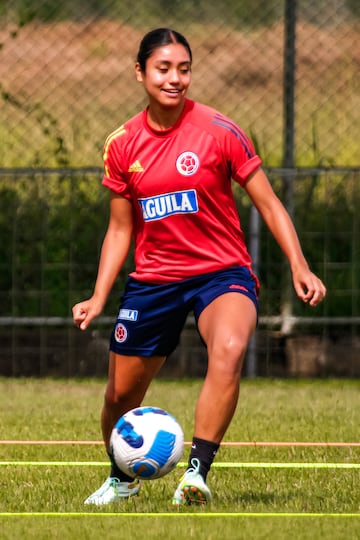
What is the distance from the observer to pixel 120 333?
226 inches

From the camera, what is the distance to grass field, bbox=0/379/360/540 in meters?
4.85

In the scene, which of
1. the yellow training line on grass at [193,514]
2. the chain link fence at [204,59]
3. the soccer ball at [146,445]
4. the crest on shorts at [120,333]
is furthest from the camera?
the chain link fence at [204,59]

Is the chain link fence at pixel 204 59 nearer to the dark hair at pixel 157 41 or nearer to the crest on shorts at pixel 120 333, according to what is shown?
the dark hair at pixel 157 41

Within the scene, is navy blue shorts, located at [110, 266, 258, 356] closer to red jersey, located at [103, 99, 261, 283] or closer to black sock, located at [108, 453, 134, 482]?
red jersey, located at [103, 99, 261, 283]

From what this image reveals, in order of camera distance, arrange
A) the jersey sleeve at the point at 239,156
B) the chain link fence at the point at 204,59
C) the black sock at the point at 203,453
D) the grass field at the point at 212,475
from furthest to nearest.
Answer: the chain link fence at the point at 204,59, the jersey sleeve at the point at 239,156, the black sock at the point at 203,453, the grass field at the point at 212,475

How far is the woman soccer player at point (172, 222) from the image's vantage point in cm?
564

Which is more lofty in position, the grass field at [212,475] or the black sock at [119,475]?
the black sock at [119,475]

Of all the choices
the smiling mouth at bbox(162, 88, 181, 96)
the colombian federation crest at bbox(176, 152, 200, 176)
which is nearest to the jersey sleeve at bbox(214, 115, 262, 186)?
the colombian federation crest at bbox(176, 152, 200, 176)

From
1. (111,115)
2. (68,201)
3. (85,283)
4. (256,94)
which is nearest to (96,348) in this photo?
(85,283)

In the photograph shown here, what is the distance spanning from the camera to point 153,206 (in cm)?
573

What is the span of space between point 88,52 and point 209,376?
8717mm

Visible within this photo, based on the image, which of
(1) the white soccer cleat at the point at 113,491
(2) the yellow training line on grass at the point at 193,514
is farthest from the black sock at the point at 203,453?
(1) the white soccer cleat at the point at 113,491

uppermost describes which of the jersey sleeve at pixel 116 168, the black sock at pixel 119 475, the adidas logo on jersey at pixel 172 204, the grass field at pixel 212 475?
the jersey sleeve at pixel 116 168

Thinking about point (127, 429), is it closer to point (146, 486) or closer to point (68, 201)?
point (146, 486)
